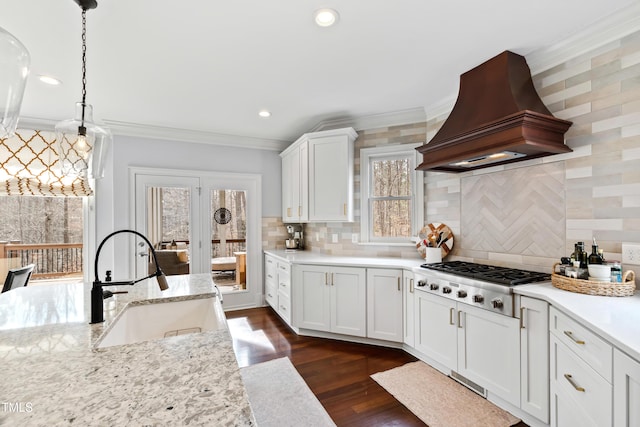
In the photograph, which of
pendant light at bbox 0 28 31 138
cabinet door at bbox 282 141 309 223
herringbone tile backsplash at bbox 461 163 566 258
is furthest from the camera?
cabinet door at bbox 282 141 309 223

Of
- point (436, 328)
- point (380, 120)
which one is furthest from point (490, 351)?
point (380, 120)

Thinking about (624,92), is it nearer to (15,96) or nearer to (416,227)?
(416,227)

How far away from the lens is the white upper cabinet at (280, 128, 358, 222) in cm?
358

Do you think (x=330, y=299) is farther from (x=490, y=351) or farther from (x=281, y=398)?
(x=490, y=351)

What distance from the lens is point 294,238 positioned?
470 cm

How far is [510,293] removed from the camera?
1.95 metres

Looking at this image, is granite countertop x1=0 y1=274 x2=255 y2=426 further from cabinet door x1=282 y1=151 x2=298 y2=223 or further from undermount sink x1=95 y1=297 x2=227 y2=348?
cabinet door x1=282 y1=151 x2=298 y2=223

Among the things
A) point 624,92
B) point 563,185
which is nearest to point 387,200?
point 563,185

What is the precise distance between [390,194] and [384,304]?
1313mm

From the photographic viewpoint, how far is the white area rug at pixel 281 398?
6.56 ft

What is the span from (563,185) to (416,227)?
57.4 inches

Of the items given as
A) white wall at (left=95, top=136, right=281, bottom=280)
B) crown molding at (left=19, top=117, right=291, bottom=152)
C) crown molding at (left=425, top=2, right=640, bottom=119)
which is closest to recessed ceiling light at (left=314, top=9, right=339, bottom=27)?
crown molding at (left=425, top=2, right=640, bottom=119)

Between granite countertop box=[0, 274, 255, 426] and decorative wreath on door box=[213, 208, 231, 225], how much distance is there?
3.04m

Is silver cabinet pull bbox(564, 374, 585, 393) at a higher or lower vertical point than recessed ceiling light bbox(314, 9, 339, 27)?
lower
